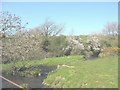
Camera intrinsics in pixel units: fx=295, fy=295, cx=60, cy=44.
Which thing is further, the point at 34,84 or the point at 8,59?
the point at 8,59

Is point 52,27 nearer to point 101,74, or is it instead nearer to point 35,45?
point 35,45

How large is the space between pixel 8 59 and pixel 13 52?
181 centimetres

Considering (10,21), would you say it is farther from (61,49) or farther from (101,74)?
(61,49)

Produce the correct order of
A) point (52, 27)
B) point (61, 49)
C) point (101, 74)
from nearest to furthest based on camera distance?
1. point (101, 74)
2. point (61, 49)
3. point (52, 27)

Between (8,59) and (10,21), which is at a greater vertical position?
(10,21)

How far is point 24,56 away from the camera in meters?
36.1

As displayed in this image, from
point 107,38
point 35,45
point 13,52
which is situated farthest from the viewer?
point 107,38

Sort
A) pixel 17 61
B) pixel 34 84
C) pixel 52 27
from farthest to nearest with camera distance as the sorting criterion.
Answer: pixel 52 27, pixel 17 61, pixel 34 84

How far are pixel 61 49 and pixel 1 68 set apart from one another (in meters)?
25.8

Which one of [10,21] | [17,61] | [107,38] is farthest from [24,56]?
[107,38]

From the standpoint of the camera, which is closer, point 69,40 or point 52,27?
point 69,40

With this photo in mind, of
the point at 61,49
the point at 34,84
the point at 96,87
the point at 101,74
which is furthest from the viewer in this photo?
the point at 61,49

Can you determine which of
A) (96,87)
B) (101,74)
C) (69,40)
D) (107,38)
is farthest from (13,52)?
(107,38)

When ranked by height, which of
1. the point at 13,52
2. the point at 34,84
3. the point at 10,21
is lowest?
the point at 34,84
